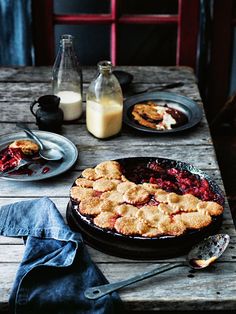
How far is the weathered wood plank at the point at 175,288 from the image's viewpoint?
4.82ft

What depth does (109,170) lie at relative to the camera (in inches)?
74.3

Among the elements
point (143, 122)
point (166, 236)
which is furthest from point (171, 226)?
point (143, 122)

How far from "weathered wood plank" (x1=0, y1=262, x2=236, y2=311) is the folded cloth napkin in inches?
1.2

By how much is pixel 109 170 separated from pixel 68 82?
1.73 feet

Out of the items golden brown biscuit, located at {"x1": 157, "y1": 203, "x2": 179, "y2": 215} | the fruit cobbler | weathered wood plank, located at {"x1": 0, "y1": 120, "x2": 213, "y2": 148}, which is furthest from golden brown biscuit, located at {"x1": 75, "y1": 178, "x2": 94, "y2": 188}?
weathered wood plank, located at {"x1": 0, "y1": 120, "x2": 213, "y2": 148}

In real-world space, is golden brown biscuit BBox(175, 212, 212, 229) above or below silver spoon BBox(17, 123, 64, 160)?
above

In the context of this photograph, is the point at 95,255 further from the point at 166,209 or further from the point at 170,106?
the point at 170,106

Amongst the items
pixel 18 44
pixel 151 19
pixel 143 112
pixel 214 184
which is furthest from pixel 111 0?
pixel 214 184

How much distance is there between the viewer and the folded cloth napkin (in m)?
1.46

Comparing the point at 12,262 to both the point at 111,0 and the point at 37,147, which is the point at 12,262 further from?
the point at 111,0

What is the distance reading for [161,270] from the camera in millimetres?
1530

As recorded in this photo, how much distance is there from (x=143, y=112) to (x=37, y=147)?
462 mm

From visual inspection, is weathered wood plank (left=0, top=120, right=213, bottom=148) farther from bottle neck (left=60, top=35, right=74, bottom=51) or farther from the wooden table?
bottle neck (left=60, top=35, right=74, bottom=51)

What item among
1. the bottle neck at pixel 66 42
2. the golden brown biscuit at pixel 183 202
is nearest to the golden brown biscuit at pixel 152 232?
the golden brown biscuit at pixel 183 202
